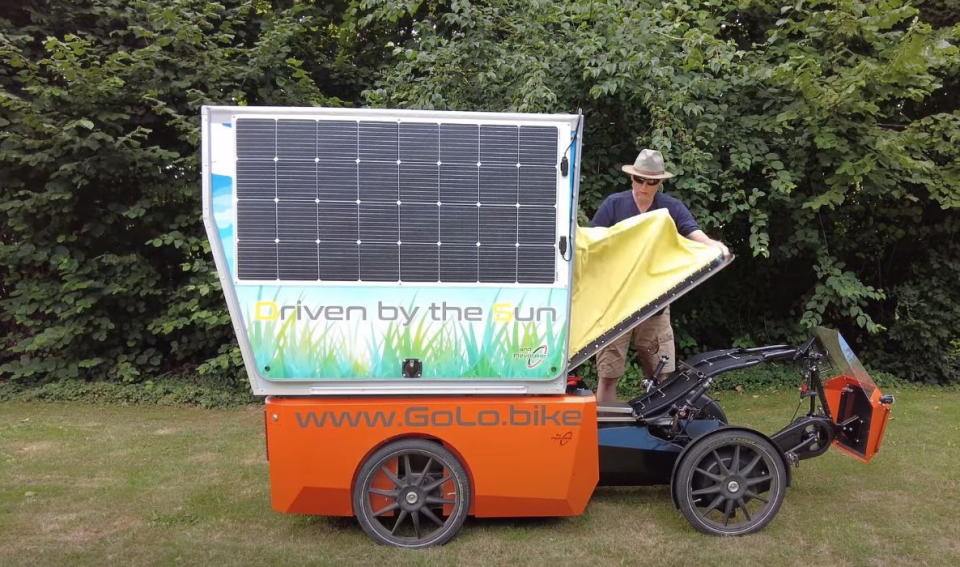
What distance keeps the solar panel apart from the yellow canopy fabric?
16.5 inches

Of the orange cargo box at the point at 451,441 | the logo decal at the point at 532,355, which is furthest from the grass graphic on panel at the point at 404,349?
the orange cargo box at the point at 451,441

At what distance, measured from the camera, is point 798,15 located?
7582 mm

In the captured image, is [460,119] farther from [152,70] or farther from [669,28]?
[152,70]

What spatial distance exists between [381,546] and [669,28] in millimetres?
4891

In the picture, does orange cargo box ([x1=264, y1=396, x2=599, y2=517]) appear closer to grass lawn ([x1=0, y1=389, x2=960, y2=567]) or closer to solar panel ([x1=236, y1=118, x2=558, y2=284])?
grass lawn ([x1=0, y1=389, x2=960, y2=567])

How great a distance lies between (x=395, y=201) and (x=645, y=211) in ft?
6.14

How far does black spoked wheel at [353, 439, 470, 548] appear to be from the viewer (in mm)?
3854

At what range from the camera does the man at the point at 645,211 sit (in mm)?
4707

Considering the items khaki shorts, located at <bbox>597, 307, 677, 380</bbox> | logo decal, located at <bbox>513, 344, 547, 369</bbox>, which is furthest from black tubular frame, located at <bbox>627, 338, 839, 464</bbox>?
logo decal, located at <bbox>513, 344, 547, 369</bbox>

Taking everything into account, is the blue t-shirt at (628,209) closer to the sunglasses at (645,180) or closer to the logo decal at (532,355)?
the sunglasses at (645,180)

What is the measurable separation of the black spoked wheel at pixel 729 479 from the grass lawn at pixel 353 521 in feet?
0.35

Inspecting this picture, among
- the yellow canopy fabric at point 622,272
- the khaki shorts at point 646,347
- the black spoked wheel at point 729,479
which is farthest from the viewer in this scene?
the khaki shorts at point 646,347

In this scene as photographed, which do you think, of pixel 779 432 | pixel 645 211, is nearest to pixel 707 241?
pixel 645 211

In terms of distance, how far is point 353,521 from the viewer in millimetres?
4285
